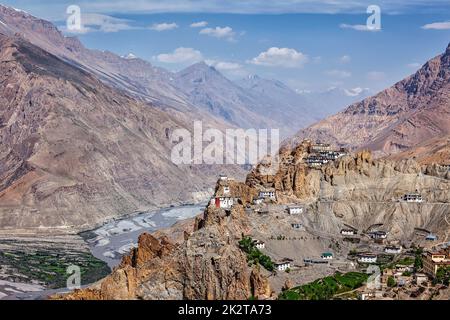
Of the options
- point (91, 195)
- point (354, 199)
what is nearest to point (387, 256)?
point (354, 199)

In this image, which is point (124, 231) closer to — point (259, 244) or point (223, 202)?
point (223, 202)

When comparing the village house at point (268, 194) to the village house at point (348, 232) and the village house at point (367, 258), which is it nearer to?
the village house at point (348, 232)

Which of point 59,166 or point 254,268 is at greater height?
point 59,166

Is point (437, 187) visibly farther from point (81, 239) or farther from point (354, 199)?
point (81, 239)

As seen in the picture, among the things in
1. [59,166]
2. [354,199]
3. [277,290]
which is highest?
[59,166]

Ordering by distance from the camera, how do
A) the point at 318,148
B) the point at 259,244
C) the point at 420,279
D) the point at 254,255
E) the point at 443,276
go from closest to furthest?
the point at 443,276 → the point at 420,279 → the point at 254,255 → the point at 259,244 → the point at 318,148

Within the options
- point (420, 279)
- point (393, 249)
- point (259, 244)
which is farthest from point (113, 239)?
point (420, 279)
